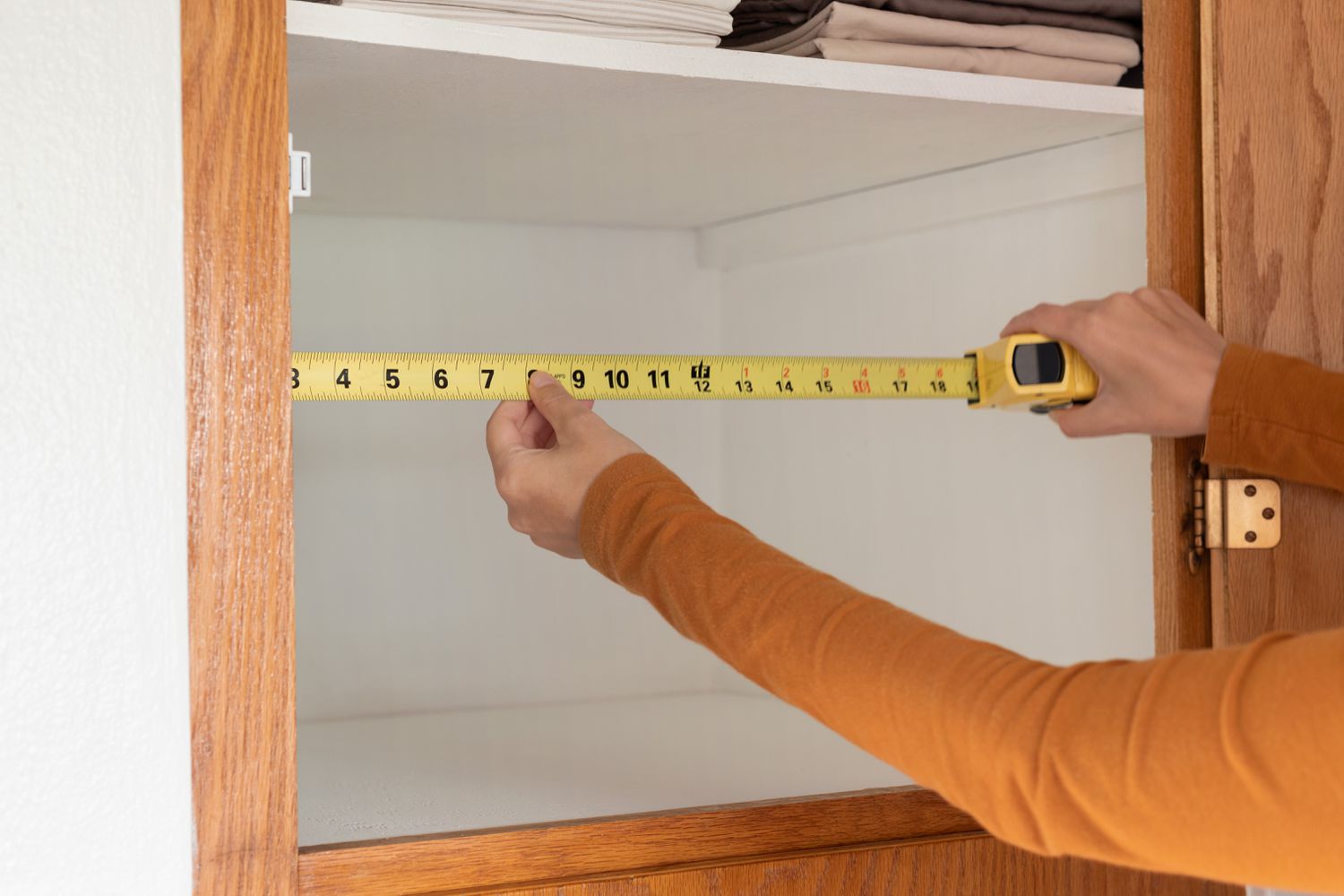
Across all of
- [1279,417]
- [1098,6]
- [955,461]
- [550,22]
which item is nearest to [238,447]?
[550,22]

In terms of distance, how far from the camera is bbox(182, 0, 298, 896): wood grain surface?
754 mm

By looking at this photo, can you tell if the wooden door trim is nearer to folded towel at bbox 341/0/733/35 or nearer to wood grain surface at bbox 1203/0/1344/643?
folded towel at bbox 341/0/733/35

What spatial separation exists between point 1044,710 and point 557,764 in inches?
31.9

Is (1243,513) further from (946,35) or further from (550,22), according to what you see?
(550,22)

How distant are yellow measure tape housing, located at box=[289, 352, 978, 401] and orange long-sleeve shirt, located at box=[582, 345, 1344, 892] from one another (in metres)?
0.19

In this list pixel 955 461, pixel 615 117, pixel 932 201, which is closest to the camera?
pixel 615 117

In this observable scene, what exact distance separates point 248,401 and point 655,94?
1.49 ft

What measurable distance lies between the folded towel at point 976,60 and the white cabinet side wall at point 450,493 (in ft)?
2.44

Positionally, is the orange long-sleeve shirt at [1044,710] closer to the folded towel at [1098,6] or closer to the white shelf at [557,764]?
the white shelf at [557,764]

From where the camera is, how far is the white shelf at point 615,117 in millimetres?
921

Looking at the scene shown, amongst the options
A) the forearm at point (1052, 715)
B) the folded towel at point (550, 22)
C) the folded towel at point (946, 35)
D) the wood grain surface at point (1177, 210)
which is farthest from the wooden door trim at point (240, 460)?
the wood grain surface at point (1177, 210)

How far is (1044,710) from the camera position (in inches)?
23.6

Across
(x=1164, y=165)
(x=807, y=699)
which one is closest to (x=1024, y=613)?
(x=1164, y=165)

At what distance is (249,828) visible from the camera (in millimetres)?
764
